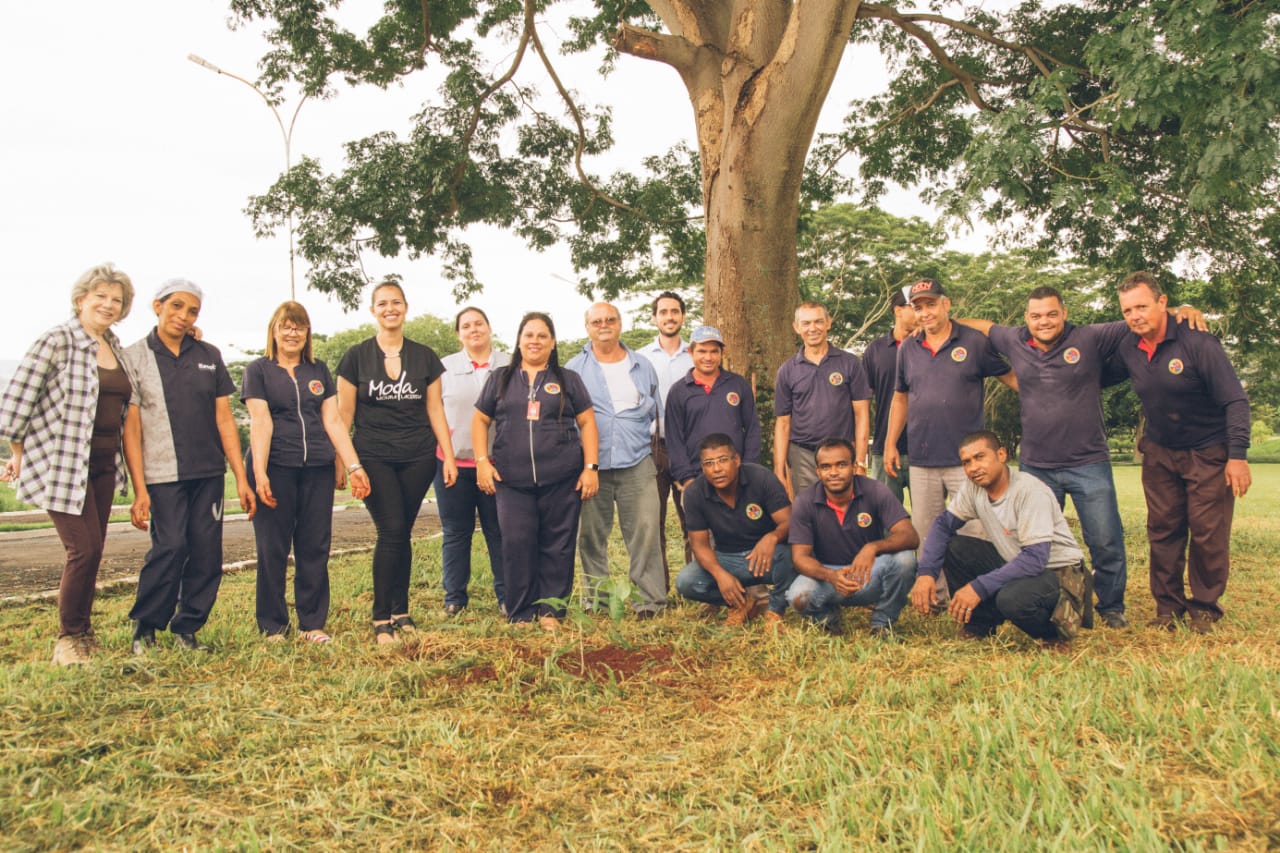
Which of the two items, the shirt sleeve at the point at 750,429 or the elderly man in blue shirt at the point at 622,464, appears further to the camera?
the shirt sleeve at the point at 750,429

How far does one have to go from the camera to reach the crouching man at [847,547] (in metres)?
4.66

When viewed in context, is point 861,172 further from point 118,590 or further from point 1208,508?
point 118,590

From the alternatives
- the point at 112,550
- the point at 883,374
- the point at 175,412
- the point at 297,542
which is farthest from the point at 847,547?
the point at 112,550

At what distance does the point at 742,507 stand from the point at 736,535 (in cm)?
17

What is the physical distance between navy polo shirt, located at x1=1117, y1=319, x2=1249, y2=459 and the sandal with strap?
420 cm

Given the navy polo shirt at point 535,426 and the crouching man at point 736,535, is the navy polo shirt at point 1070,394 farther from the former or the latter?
the navy polo shirt at point 535,426

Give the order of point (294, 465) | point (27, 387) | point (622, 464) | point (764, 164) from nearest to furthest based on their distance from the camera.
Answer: point (27, 387) → point (294, 465) → point (622, 464) → point (764, 164)

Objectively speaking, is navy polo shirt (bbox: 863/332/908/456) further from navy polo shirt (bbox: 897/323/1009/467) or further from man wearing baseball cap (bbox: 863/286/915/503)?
navy polo shirt (bbox: 897/323/1009/467)

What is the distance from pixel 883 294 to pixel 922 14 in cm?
2153

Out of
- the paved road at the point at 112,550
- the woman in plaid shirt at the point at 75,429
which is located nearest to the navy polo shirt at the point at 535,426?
the woman in plaid shirt at the point at 75,429

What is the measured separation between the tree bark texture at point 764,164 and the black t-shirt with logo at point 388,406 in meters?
2.72

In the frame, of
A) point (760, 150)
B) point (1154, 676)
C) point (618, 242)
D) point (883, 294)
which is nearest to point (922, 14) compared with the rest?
point (760, 150)

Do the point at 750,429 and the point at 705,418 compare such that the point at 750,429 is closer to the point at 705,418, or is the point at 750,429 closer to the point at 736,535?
the point at 705,418

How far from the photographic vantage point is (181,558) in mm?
4574
